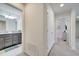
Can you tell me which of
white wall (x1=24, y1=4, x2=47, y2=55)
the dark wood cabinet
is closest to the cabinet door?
the dark wood cabinet

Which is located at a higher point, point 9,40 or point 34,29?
point 34,29

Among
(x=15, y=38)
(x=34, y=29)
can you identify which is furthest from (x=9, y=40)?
(x=34, y=29)

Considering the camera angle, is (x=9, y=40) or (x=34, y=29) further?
(x=34, y=29)

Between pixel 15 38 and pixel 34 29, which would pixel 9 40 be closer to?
pixel 15 38

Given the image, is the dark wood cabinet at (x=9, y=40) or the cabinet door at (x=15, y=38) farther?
the cabinet door at (x=15, y=38)

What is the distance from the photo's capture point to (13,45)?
1938mm

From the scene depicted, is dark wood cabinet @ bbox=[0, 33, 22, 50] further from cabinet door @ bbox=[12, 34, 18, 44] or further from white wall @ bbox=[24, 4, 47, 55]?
white wall @ bbox=[24, 4, 47, 55]

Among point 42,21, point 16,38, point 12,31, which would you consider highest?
point 42,21

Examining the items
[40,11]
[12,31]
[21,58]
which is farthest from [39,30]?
[21,58]

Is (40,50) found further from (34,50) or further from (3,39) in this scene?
(3,39)

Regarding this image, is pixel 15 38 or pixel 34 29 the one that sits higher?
pixel 34 29

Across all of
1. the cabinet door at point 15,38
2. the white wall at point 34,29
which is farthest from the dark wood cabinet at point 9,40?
the white wall at point 34,29

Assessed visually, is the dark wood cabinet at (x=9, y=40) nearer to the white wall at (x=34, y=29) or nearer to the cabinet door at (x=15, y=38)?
the cabinet door at (x=15, y=38)

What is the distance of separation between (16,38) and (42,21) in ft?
2.01
